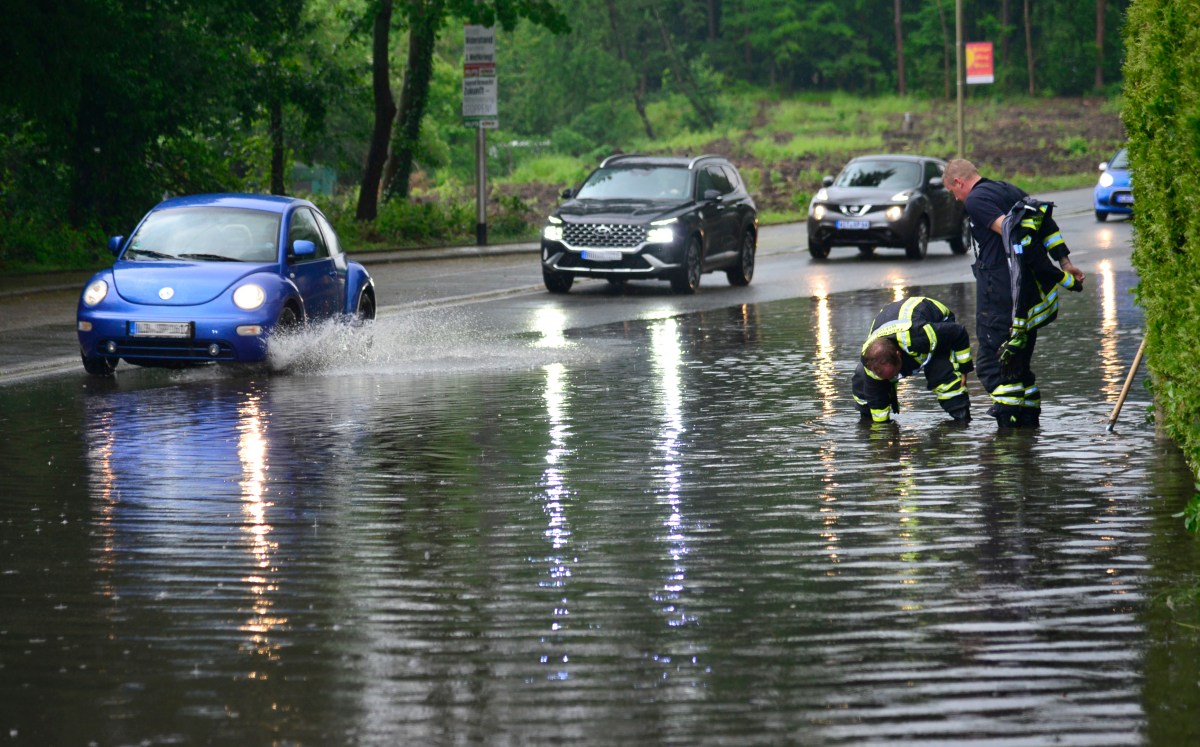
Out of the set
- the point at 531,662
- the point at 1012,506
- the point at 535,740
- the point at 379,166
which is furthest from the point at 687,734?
the point at 379,166

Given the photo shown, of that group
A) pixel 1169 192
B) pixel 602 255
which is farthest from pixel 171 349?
pixel 602 255

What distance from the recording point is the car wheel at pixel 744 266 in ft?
89.7

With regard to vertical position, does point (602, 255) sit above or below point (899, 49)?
below

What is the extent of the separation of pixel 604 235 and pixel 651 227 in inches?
23.9

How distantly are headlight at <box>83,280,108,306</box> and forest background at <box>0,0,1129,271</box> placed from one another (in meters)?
8.63

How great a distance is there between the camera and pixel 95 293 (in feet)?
53.4

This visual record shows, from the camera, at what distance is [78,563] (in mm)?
8164

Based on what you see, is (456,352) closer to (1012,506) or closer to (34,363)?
(34,363)

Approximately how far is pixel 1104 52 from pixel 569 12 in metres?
28.0

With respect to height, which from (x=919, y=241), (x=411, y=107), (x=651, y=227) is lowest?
(x=919, y=241)

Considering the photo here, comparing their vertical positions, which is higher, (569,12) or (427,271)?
(569,12)

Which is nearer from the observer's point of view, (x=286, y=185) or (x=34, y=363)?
(x=34, y=363)

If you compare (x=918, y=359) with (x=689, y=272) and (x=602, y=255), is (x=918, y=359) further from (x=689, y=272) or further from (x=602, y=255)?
(x=689, y=272)

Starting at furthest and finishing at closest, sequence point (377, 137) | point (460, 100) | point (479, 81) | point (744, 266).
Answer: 1. point (460, 100)
2. point (377, 137)
3. point (479, 81)
4. point (744, 266)
